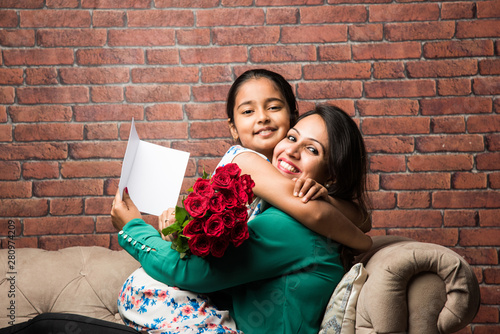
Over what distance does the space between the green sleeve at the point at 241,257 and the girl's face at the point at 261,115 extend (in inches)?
18.9

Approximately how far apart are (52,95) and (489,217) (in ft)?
8.36

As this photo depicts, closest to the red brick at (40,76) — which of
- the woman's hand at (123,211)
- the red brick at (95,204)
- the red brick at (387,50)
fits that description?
the red brick at (95,204)

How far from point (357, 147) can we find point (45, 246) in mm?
1916

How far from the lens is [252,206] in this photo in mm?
1513

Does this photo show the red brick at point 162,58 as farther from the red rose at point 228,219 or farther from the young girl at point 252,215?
the red rose at point 228,219

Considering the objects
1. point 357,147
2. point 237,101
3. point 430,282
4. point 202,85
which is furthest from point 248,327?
point 202,85

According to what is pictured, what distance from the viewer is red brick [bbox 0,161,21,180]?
2.53m

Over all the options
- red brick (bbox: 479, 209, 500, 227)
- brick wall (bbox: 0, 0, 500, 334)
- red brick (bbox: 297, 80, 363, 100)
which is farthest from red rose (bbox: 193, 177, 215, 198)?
red brick (bbox: 479, 209, 500, 227)

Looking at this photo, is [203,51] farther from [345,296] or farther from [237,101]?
[345,296]

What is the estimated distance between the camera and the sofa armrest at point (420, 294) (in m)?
1.35

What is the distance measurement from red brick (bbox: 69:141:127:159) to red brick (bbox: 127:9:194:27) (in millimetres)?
681

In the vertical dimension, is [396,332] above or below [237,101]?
below

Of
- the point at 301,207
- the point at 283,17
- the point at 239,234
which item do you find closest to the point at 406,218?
the point at 283,17

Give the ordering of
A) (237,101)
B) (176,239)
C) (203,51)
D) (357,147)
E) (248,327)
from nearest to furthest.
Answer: (176,239) → (248,327) → (357,147) → (237,101) → (203,51)
